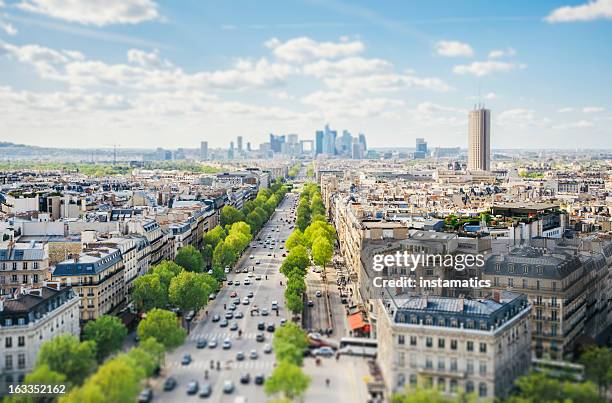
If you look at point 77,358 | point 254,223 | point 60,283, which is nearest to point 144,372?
point 77,358

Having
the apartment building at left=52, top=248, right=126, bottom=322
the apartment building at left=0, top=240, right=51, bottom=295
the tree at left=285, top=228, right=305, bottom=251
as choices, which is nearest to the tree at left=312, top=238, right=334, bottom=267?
the tree at left=285, top=228, right=305, bottom=251

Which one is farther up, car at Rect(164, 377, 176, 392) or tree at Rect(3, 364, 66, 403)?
tree at Rect(3, 364, 66, 403)

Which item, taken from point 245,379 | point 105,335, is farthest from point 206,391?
point 105,335

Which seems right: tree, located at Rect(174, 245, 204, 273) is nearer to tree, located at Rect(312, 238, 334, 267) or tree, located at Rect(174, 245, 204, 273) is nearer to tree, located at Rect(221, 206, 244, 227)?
tree, located at Rect(312, 238, 334, 267)

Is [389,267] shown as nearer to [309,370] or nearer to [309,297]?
[309,370]

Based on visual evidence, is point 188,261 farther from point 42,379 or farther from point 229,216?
point 229,216

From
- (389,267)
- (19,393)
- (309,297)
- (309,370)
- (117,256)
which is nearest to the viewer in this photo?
(19,393)

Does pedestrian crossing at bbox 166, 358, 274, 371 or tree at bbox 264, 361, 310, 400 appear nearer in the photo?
tree at bbox 264, 361, 310, 400
